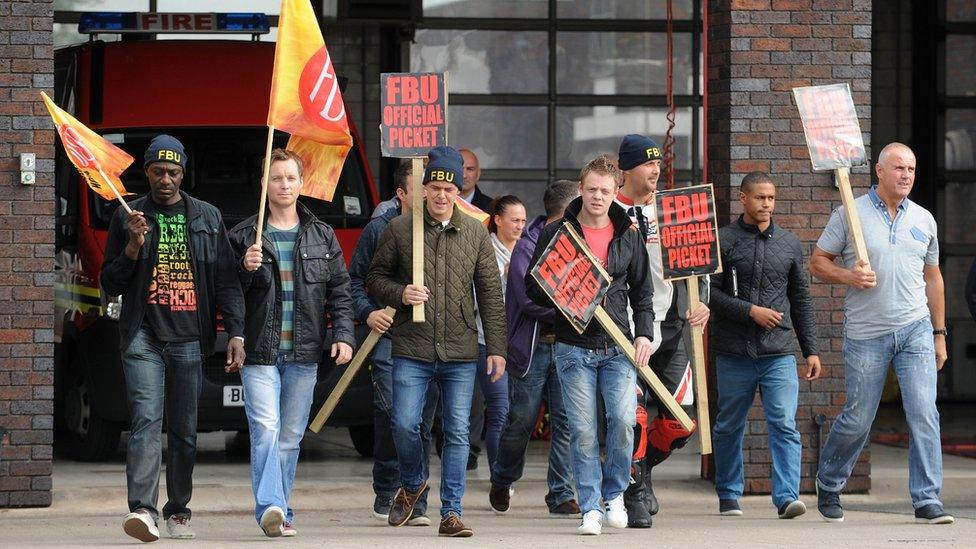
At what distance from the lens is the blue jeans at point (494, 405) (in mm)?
10203

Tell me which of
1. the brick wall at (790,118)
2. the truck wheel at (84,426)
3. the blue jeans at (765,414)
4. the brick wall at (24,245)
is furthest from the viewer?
the truck wheel at (84,426)

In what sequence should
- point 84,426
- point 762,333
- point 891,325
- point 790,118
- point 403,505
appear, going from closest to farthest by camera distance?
point 403,505 < point 891,325 < point 762,333 < point 790,118 < point 84,426

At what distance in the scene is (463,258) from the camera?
9.02 m

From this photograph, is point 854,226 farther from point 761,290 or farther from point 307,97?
point 307,97

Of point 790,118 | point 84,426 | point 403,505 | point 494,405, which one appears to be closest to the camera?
point 403,505

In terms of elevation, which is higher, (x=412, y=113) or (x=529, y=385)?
(x=412, y=113)

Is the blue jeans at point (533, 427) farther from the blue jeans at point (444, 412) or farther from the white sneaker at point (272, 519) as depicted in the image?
the white sneaker at point (272, 519)

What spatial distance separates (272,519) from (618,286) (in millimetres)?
2003

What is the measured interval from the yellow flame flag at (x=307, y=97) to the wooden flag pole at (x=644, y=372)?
154cm

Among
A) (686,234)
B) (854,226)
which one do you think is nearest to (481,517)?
(686,234)

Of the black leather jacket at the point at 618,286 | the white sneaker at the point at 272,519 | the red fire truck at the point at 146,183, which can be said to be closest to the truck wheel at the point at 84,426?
the red fire truck at the point at 146,183

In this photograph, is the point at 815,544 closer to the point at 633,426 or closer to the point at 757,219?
the point at 633,426

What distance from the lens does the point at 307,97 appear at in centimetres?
913

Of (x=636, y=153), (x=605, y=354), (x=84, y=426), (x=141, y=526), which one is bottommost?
(x=141, y=526)
